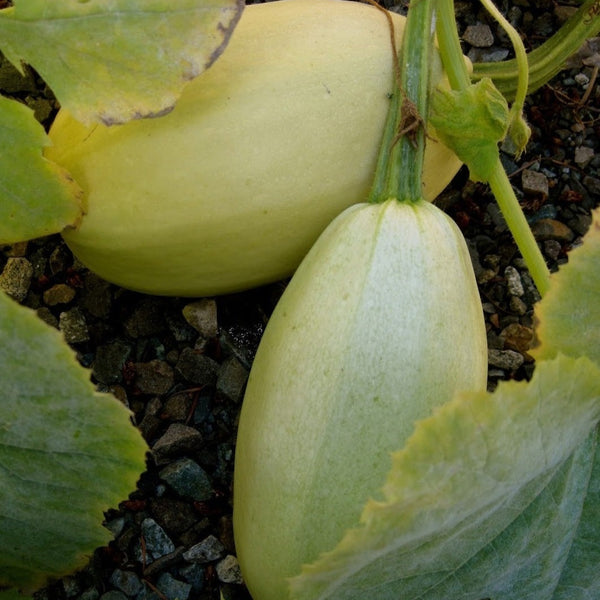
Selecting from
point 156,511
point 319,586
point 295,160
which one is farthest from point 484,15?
point 319,586

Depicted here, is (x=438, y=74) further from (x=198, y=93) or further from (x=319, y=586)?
(x=319, y=586)

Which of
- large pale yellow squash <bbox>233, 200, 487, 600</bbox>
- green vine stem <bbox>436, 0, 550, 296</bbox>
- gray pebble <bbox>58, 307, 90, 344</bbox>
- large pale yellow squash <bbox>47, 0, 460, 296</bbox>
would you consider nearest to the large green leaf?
large pale yellow squash <bbox>233, 200, 487, 600</bbox>

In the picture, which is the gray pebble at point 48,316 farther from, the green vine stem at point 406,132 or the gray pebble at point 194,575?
the green vine stem at point 406,132

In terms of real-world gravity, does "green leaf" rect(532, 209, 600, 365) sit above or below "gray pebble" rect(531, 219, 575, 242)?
above

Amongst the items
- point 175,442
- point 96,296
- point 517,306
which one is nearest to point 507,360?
point 517,306

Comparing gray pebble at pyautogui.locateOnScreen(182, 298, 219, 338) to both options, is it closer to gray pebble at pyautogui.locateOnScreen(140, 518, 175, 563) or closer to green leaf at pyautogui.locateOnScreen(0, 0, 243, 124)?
gray pebble at pyautogui.locateOnScreen(140, 518, 175, 563)

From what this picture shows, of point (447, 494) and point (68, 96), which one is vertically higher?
point (68, 96)
